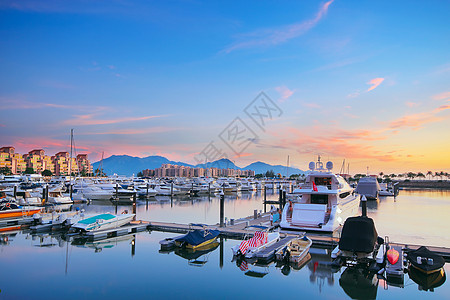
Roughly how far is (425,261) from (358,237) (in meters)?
2.78

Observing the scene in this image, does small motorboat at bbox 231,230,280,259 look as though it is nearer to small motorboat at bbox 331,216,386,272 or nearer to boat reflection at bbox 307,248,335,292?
boat reflection at bbox 307,248,335,292

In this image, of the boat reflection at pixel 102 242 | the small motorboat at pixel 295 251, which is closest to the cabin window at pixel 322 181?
the small motorboat at pixel 295 251

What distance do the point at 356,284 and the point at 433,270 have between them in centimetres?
347

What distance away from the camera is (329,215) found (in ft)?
71.7

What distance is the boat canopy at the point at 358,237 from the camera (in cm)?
1467

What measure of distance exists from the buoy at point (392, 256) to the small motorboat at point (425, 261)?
66 cm

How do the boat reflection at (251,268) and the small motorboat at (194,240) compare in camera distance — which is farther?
the small motorboat at (194,240)

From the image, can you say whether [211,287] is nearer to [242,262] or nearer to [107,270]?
[242,262]

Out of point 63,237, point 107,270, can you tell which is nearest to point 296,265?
point 107,270

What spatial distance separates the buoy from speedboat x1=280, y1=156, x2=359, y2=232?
527 cm

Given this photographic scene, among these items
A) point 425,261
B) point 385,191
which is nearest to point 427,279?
point 425,261

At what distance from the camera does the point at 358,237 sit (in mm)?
14906

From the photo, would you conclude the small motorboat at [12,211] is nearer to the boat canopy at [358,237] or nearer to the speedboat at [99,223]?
the speedboat at [99,223]

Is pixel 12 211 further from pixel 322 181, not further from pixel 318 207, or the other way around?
pixel 322 181
